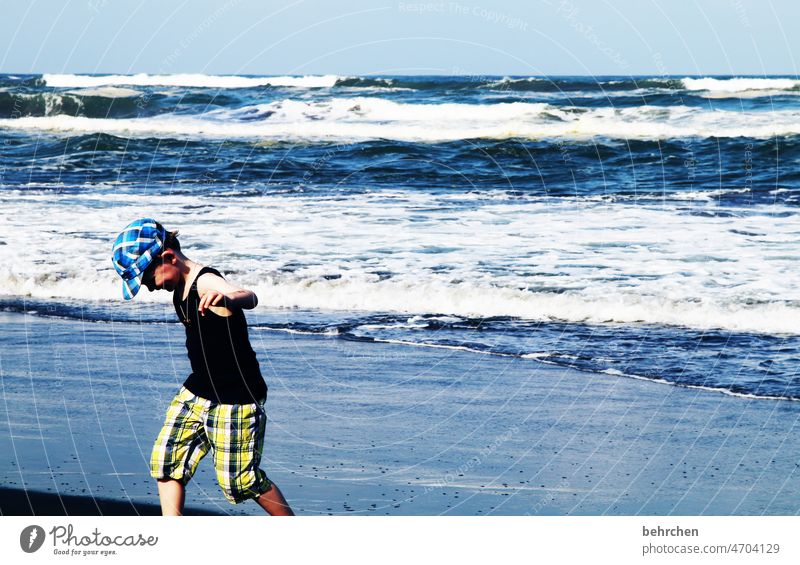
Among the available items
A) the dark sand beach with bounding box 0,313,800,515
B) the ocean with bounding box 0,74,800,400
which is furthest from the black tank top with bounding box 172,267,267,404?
the ocean with bounding box 0,74,800,400

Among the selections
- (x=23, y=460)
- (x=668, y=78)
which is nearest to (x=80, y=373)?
(x=23, y=460)

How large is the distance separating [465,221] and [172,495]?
10.9 m

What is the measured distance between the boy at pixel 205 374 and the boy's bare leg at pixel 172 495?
0.24ft

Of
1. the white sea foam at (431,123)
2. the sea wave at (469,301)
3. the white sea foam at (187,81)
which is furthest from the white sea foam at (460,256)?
the white sea foam at (187,81)

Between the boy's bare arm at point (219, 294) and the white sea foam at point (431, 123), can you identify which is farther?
the white sea foam at point (431, 123)

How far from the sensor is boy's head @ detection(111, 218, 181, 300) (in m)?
4.61

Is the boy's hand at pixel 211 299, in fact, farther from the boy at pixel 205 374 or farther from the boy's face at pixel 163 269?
the boy's face at pixel 163 269

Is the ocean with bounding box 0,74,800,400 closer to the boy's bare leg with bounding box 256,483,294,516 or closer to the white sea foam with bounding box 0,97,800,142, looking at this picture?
the white sea foam with bounding box 0,97,800,142

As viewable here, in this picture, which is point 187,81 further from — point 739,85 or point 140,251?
point 140,251

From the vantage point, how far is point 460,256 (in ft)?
42.0

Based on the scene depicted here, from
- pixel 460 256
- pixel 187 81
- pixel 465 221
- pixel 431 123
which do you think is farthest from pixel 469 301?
pixel 187 81

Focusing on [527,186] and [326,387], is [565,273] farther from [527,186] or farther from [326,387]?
[527,186]

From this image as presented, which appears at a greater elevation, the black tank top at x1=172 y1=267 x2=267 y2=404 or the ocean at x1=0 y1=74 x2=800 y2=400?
the ocean at x1=0 y1=74 x2=800 y2=400

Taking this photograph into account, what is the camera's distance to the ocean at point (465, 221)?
9922 millimetres
